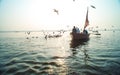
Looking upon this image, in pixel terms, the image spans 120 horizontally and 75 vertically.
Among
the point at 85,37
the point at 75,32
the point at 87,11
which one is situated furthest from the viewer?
the point at 87,11

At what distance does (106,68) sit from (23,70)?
776 centimetres

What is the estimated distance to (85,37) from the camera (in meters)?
53.8

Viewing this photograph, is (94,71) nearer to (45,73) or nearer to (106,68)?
(106,68)

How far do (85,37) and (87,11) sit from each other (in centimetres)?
1263

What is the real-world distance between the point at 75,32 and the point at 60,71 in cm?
3613

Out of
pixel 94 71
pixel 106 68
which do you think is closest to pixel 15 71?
pixel 94 71

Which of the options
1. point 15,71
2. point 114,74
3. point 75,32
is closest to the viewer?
point 114,74

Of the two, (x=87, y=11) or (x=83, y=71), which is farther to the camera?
(x=87, y=11)

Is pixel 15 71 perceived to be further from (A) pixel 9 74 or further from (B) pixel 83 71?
(B) pixel 83 71

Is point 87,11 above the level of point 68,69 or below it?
above

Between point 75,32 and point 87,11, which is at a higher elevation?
point 87,11

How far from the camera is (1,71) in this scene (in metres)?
14.6

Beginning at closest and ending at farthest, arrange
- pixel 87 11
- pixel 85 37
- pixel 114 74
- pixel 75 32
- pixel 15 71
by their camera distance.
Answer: pixel 114 74, pixel 15 71, pixel 75 32, pixel 85 37, pixel 87 11

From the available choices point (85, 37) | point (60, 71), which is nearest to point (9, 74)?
point (60, 71)
